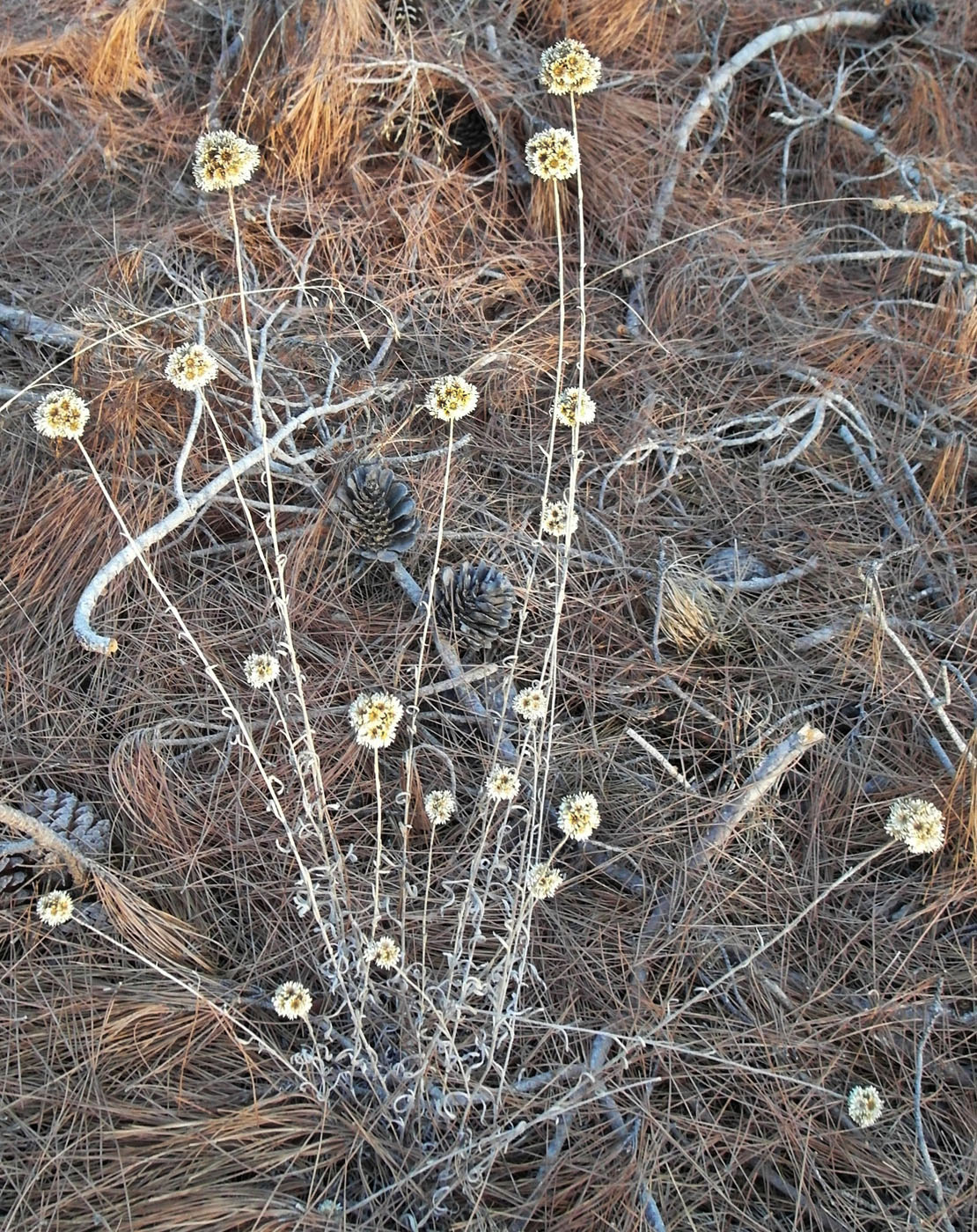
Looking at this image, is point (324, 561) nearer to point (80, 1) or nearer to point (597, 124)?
point (597, 124)

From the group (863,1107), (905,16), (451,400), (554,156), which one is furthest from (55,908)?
(905,16)

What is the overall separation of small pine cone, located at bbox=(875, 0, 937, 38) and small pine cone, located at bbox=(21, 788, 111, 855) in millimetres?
3292

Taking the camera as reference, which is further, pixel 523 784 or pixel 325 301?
pixel 325 301

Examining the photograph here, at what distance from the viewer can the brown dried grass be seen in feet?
5.21

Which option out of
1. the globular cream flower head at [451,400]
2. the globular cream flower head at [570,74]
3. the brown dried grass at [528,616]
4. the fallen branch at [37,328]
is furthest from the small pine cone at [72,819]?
the globular cream flower head at [570,74]

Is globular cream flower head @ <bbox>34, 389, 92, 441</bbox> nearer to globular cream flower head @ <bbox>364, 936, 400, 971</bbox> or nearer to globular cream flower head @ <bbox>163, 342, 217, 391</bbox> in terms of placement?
globular cream flower head @ <bbox>163, 342, 217, 391</bbox>

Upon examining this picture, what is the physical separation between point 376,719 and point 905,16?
303 cm

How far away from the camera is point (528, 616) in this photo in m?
2.20

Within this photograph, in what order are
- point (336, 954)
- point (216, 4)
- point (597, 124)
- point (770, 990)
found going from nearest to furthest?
point (336, 954) < point (770, 990) < point (597, 124) < point (216, 4)

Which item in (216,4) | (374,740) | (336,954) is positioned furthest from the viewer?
(216,4)

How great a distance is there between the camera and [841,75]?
301 centimetres

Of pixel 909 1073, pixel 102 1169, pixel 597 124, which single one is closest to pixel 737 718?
pixel 909 1073

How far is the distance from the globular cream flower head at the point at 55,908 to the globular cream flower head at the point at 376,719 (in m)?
0.57

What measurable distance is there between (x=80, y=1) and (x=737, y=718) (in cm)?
304
